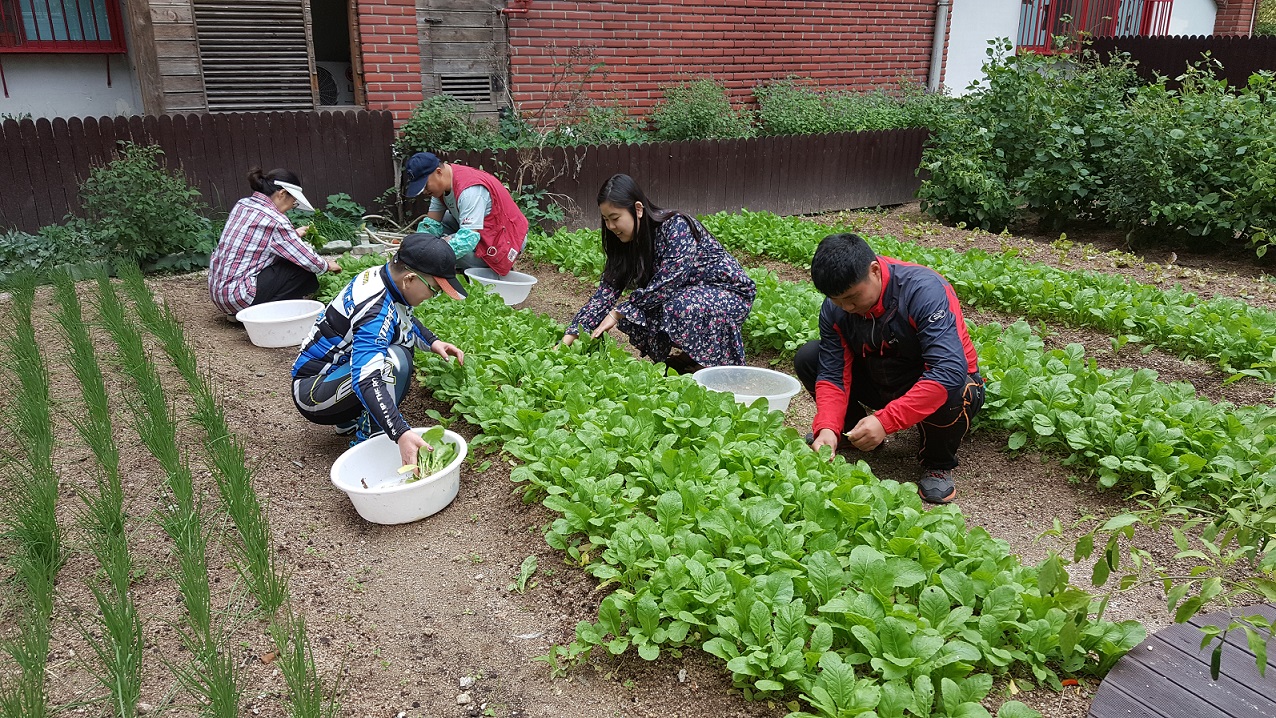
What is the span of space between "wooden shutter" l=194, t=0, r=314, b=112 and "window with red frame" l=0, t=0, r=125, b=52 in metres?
0.90

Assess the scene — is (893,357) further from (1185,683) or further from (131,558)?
(131,558)

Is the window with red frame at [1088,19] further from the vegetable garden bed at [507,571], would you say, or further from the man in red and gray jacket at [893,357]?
the vegetable garden bed at [507,571]

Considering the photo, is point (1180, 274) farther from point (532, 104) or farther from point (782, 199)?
point (532, 104)

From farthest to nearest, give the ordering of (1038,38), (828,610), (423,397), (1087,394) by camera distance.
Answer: (1038,38) → (423,397) → (1087,394) → (828,610)

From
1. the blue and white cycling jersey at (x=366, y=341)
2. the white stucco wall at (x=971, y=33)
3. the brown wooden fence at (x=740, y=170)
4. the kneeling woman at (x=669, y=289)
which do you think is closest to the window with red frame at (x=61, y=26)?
the brown wooden fence at (x=740, y=170)

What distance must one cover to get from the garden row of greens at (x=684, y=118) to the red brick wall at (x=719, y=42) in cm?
24

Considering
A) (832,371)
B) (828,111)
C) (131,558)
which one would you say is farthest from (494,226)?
(828,111)

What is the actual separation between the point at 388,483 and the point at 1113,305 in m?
4.32

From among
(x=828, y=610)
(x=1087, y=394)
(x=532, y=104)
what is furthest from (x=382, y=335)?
(x=532, y=104)

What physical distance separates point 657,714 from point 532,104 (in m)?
8.74

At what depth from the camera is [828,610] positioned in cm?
215

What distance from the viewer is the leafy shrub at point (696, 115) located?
1038 cm

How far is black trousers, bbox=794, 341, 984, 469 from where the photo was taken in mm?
3403

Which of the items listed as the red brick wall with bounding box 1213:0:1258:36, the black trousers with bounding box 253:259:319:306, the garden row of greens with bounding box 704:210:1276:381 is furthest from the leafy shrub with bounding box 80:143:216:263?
the red brick wall with bounding box 1213:0:1258:36
